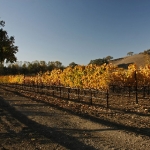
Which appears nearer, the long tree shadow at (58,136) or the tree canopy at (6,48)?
the long tree shadow at (58,136)

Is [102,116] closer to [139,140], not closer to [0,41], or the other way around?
[139,140]

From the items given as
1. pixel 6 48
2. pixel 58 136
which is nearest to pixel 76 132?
pixel 58 136

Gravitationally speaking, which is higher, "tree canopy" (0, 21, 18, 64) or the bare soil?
"tree canopy" (0, 21, 18, 64)

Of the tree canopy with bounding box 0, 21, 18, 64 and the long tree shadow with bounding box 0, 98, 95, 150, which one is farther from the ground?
the tree canopy with bounding box 0, 21, 18, 64

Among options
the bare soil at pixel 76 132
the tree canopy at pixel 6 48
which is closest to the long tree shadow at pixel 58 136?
the bare soil at pixel 76 132

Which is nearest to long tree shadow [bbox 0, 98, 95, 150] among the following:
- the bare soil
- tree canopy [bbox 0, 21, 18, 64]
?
the bare soil

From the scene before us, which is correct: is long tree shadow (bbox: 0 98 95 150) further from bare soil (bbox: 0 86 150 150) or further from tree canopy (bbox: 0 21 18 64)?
tree canopy (bbox: 0 21 18 64)

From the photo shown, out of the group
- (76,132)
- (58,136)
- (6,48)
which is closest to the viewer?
(58,136)

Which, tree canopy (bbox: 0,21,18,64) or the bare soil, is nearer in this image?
the bare soil

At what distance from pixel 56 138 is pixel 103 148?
5.89 feet

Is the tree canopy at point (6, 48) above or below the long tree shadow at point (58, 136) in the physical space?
above

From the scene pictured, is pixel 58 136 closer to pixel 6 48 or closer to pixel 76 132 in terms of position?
pixel 76 132

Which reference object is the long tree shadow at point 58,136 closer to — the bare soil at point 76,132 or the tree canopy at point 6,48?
the bare soil at point 76,132

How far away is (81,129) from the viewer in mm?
8312
